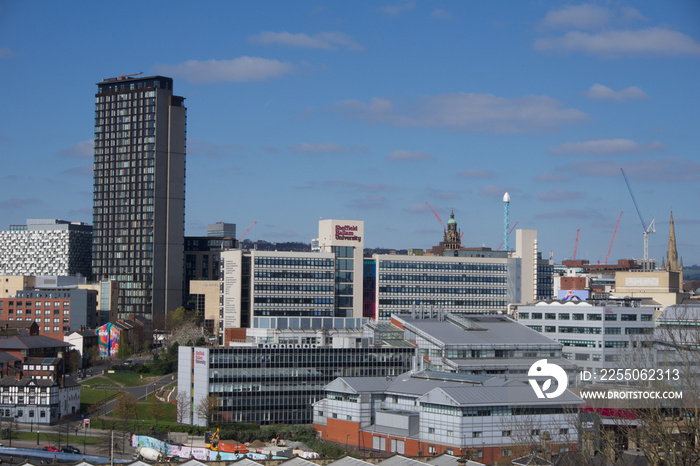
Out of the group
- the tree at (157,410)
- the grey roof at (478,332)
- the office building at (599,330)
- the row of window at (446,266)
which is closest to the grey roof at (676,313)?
the office building at (599,330)

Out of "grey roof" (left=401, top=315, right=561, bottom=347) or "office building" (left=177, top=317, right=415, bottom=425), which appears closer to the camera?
"office building" (left=177, top=317, right=415, bottom=425)

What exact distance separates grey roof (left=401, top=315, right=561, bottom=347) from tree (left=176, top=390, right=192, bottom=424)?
33223mm

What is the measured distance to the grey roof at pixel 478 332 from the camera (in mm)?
135875

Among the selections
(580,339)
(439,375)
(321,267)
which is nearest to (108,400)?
(321,267)

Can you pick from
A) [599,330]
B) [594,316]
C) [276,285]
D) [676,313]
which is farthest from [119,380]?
[676,313]

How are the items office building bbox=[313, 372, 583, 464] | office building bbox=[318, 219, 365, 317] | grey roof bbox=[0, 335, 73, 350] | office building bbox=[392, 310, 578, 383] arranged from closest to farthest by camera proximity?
1. office building bbox=[313, 372, 583, 464]
2. office building bbox=[392, 310, 578, 383]
3. grey roof bbox=[0, 335, 73, 350]
4. office building bbox=[318, 219, 365, 317]

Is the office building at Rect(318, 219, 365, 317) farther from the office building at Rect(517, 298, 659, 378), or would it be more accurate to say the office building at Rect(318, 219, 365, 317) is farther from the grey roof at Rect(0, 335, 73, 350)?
the grey roof at Rect(0, 335, 73, 350)

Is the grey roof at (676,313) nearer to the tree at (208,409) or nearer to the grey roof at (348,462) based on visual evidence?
the tree at (208,409)

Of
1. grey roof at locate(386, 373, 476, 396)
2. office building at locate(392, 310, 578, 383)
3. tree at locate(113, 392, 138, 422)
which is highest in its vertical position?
office building at locate(392, 310, 578, 383)

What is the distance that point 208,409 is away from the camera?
12181cm

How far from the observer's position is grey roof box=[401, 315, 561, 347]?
446 ft

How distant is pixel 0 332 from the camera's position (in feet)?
630

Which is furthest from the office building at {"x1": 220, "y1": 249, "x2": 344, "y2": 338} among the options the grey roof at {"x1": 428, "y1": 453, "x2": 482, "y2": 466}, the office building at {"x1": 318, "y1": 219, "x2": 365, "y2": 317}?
the grey roof at {"x1": 428, "y1": 453, "x2": 482, "y2": 466}

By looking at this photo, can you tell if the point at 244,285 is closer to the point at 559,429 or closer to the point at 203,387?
the point at 203,387
